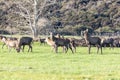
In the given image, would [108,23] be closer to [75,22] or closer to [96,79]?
[75,22]

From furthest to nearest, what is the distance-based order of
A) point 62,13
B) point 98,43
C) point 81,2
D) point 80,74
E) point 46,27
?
point 81,2 < point 62,13 < point 46,27 < point 98,43 < point 80,74

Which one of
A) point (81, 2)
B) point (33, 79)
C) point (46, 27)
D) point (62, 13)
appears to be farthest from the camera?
point (81, 2)

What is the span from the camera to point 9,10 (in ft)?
461

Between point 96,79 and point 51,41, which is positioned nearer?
point 96,79

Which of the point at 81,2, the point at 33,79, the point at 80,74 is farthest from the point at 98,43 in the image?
the point at 81,2

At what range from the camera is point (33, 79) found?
19328mm

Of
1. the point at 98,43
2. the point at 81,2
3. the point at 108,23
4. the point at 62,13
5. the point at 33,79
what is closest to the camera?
the point at 33,79

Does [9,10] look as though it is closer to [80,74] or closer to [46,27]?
[46,27]

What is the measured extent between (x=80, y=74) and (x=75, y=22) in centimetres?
11951

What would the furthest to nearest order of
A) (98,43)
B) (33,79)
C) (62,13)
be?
(62,13), (98,43), (33,79)

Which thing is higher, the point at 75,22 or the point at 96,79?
the point at 96,79

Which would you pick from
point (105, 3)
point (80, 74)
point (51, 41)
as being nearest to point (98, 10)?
point (105, 3)

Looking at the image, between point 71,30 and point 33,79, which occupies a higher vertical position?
point 33,79

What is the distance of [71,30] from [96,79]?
10746 cm
